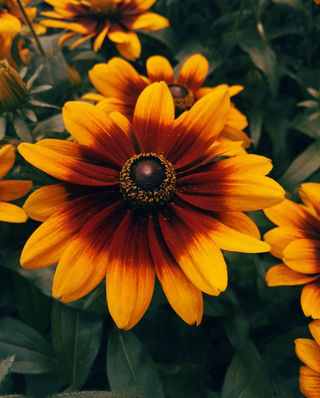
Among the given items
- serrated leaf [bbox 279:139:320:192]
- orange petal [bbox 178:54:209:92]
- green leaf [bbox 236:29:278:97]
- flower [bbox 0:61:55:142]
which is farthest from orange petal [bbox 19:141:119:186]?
green leaf [bbox 236:29:278:97]

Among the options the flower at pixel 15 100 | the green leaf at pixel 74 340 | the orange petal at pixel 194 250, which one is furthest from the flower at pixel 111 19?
the green leaf at pixel 74 340

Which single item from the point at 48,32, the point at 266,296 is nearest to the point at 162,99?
the point at 266,296

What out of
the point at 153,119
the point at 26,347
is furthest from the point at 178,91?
the point at 26,347

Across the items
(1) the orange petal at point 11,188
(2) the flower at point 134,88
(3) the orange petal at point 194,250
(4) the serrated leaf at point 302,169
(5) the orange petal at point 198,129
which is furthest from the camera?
(4) the serrated leaf at point 302,169

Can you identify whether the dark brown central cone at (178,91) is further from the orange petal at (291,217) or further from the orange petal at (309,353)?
the orange petal at (309,353)

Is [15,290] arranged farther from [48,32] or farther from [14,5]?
[48,32]
